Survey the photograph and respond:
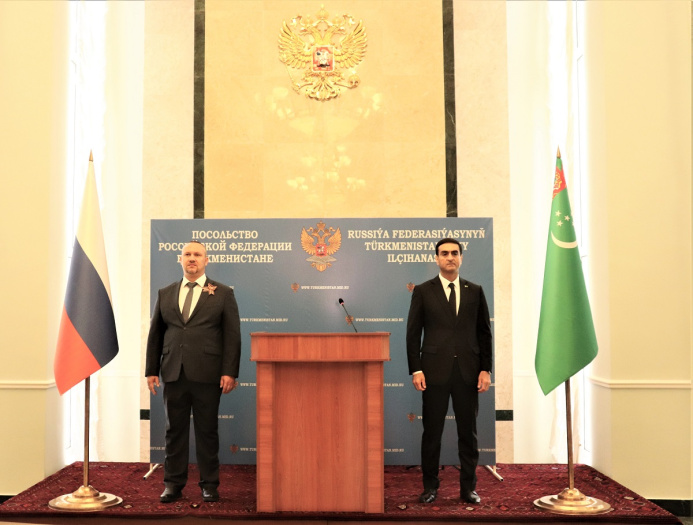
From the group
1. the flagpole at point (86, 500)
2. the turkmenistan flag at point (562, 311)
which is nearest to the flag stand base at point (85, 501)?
the flagpole at point (86, 500)

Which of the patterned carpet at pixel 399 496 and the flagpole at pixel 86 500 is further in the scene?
the flagpole at pixel 86 500

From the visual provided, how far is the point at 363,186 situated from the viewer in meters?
6.43

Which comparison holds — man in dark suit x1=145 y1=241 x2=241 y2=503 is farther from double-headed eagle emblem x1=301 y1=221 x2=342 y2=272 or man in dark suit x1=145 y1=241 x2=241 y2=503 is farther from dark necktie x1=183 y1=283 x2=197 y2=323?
double-headed eagle emblem x1=301 y1=221 x2=342 y2=272

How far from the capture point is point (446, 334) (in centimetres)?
475

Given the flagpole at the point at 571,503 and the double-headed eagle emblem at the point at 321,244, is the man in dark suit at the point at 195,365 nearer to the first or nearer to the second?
the double-headed eagle emblem at the point at 321,244

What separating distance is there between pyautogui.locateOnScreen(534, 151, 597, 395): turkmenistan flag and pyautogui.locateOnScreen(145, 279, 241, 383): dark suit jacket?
2.17m

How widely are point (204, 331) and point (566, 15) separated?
14.8ft

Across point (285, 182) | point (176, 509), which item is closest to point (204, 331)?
point (176, 509)

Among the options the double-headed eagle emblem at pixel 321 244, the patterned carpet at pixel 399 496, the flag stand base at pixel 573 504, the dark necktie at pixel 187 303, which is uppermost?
the double-headed eagle emblem at pixel 321 244

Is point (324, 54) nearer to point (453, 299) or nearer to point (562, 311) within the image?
point (453, 299)

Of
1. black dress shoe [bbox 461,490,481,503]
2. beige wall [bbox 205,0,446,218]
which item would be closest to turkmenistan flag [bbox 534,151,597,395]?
black dress shoe [bbox 461,490,481,503]

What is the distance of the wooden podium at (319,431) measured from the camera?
4.46 m

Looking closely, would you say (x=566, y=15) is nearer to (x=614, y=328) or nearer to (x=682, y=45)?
(x=682, y=45)

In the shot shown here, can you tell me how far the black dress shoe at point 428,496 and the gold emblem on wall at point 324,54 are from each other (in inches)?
145
